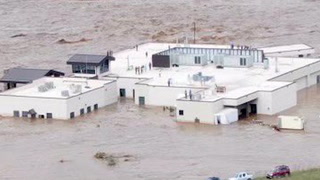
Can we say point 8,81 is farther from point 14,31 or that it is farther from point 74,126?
point 14,31

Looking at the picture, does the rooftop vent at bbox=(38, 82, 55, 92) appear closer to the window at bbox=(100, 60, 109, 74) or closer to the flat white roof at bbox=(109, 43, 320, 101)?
the window at bbox=(100, 60, 109, 74)

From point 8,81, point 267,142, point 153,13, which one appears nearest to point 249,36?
point 153,13

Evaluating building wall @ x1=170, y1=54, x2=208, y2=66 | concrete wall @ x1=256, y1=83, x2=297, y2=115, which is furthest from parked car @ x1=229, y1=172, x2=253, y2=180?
building wall @ x1=170, y1=54, x2=208, y2=66

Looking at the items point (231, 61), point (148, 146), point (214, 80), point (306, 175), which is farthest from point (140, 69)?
point (306, 175)

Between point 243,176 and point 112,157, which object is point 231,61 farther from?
point 243,176

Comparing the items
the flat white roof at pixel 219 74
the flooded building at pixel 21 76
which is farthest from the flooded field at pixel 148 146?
the flooded building at pixel 21 76

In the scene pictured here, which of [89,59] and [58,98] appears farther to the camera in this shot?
[89,59]

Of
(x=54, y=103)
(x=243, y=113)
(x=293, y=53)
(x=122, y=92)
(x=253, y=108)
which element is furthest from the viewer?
(x=293, y=53)
